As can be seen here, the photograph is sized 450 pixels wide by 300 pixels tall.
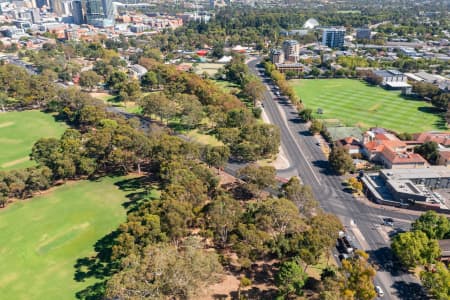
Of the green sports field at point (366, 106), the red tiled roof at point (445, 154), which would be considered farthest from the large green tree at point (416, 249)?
the green sports field at point (366, 106)

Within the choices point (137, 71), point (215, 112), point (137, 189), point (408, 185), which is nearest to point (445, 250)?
point (408, 185)

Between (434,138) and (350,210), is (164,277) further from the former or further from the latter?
(434,138)

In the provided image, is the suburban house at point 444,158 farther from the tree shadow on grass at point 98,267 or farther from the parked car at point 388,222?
the tree shadow on grass at point 98,267

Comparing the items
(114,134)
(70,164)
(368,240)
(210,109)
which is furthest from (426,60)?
(70,164)

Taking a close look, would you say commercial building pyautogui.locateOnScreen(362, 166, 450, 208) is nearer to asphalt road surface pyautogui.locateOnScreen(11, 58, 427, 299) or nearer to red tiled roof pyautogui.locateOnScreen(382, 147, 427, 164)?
red tiled roof pyautogui.locateOnScreen(382, 147, 427, 164)

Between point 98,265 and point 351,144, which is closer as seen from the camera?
point 98,265

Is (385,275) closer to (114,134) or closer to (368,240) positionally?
(368,240)
